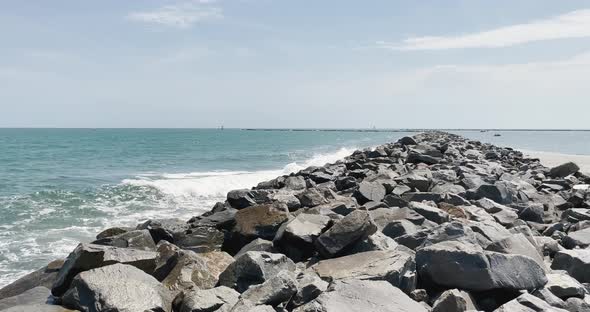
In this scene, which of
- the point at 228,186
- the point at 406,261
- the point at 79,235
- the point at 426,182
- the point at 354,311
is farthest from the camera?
the point at 228,186

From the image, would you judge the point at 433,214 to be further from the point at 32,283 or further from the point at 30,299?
the point at 32,283

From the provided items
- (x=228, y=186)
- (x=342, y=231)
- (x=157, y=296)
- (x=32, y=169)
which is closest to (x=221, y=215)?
(x=342, y=231)

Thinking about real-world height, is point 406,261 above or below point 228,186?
above

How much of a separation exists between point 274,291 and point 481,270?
1.56 metres

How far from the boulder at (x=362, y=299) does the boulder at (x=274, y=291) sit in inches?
9.2

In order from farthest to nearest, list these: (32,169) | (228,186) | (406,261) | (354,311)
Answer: (32,169) → (228,186) → (406,261) → (354,311)

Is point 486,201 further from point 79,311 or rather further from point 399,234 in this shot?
point 79,311

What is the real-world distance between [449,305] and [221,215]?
14.3 feet

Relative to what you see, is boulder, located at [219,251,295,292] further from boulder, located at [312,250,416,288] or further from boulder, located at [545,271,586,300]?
boulder, located at [545,271,586,300]

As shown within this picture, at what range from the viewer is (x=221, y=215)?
718 centimetres

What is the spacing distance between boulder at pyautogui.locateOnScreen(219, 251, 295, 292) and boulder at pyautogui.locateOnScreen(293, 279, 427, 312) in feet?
2.70

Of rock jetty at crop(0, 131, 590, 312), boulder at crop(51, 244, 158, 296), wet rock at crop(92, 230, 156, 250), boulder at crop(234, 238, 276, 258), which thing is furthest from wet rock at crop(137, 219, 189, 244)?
boulder at crop(51, 244, 158, 296)

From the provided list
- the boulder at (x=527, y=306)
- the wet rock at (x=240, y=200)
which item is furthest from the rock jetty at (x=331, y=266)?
the wet rock at (x=240, y=200)

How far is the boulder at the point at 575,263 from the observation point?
4273mm
